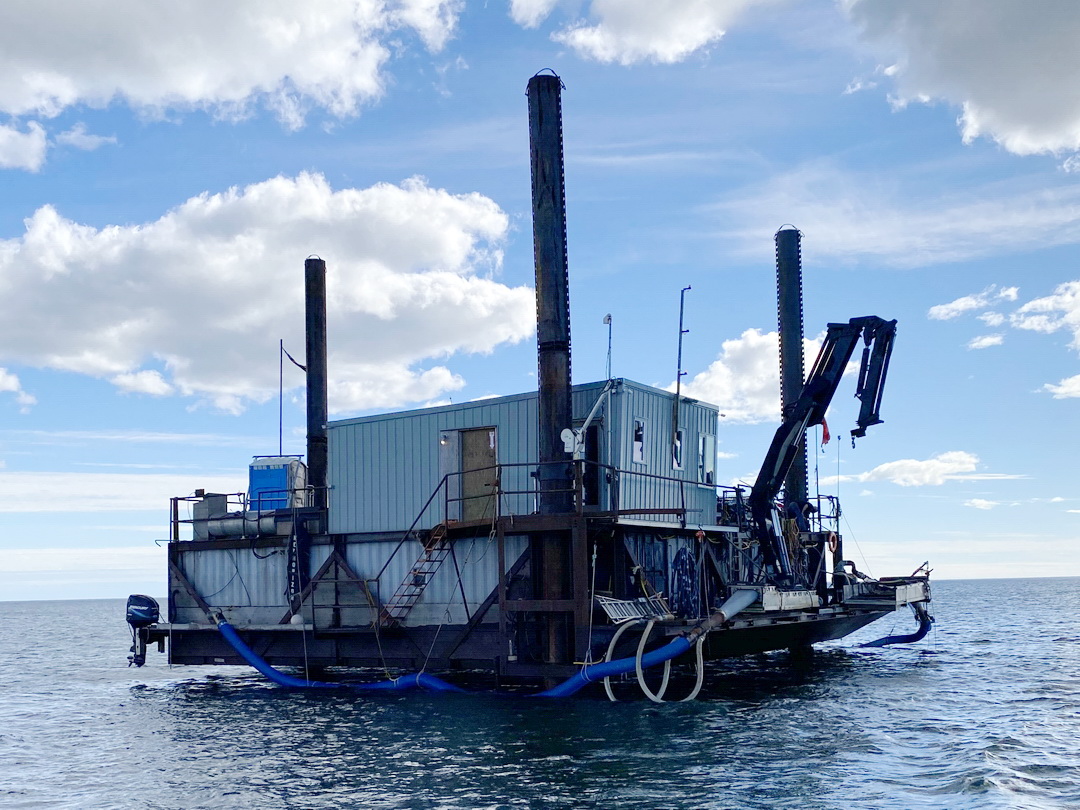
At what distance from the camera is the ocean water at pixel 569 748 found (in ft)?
56.9

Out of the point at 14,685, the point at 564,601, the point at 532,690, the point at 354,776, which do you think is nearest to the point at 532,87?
the point at 564,601

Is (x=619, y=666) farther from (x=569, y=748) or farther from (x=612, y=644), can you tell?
(x=569, y=748)

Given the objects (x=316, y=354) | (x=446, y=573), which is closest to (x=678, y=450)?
(x=446, y=573)

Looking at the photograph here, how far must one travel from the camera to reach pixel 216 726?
25.7m

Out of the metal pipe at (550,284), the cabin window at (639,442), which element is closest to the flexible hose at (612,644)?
the metal pipe at (550,284)

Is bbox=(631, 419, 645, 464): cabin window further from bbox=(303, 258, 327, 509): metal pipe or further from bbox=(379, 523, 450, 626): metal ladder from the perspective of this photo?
bbox=(303, 258, 327, 509): metal pipe

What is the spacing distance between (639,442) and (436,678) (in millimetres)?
8166

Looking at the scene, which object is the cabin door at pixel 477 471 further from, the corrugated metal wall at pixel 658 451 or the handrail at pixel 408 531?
the corrugated metal wall at pixel 658 451

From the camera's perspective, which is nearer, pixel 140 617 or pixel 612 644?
pixel 612 644

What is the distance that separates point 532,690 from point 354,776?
9.57 metres

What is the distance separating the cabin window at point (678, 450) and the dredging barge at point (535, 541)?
6cm

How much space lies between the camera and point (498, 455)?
2914cm

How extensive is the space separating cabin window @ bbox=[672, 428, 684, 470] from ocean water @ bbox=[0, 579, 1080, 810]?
657 cm

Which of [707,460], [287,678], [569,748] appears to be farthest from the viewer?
[707,460]
